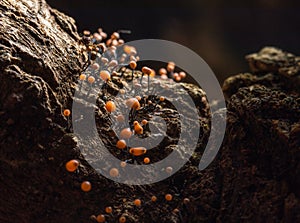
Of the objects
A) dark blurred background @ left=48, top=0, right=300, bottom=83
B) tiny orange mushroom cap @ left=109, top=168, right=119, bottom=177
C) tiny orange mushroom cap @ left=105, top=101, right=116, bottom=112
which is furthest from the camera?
dark blurred background @ left=48, top=0, right=300, bottom=83

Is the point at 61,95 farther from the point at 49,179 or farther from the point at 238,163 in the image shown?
the point at 238,163

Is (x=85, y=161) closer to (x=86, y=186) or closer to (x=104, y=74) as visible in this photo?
(x=86, y=186)

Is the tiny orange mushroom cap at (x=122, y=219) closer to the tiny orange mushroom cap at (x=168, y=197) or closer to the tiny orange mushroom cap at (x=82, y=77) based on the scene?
the tiny orange mushroom cap at (x=168, y=197)

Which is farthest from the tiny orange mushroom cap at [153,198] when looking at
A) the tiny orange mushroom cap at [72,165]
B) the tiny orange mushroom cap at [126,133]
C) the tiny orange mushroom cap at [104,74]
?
the tiny orange mushroom cap at [104,74]

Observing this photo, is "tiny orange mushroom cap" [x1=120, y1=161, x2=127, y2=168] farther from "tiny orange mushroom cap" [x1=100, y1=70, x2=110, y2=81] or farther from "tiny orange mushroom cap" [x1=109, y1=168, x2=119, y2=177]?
"tiny orange mushroom cap" [x1=100, y1=70, x2=110, y2=81]

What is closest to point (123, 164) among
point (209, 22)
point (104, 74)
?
point (104, 74)

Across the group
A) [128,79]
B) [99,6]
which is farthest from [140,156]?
[99,6]

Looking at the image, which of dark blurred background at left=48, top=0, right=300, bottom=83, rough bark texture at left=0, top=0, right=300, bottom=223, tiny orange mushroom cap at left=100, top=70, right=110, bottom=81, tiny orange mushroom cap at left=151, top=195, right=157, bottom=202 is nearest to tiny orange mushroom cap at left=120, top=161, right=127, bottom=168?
rough bark texture at left=0, top=0, right=300, bottom=223
